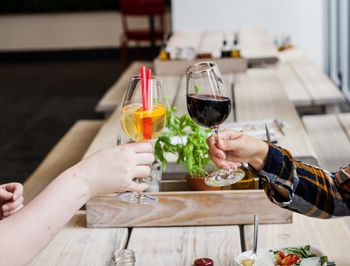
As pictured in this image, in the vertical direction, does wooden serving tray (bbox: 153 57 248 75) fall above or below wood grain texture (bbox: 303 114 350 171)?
above

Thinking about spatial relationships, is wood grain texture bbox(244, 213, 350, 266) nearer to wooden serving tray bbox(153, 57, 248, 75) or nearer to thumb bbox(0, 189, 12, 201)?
thumb bbox(0, 189, 12, 201)

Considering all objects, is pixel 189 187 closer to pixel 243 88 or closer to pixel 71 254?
pixel 71 254

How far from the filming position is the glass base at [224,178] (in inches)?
77.6

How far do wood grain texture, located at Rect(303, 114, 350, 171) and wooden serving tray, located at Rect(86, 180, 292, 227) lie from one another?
1237 mm

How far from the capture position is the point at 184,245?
208 centimetres

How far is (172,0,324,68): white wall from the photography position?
814cm

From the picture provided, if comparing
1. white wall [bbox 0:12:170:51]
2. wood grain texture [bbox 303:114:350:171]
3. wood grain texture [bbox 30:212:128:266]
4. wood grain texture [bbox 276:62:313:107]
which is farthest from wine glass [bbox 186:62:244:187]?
white wall [bbox 0:12:170:51]

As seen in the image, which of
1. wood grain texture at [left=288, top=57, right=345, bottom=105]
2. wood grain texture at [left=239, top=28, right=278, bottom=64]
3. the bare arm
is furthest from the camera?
wood grain texture at [left=239, top=28, right=278, bottom=64]

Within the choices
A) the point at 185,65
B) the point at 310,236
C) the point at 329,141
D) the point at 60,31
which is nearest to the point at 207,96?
the point at 310,236

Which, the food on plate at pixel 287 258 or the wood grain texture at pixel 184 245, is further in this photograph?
the wood grain texture at pixel 184 245

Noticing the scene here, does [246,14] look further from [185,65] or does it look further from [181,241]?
[181,241]

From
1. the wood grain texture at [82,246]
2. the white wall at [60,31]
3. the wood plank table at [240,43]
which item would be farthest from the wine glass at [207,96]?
the white wall at [60,31]

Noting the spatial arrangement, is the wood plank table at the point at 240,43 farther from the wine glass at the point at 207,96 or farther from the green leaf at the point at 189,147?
the wine glass at the point at 207,96

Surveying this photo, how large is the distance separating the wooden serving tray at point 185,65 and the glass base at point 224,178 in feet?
10.1
